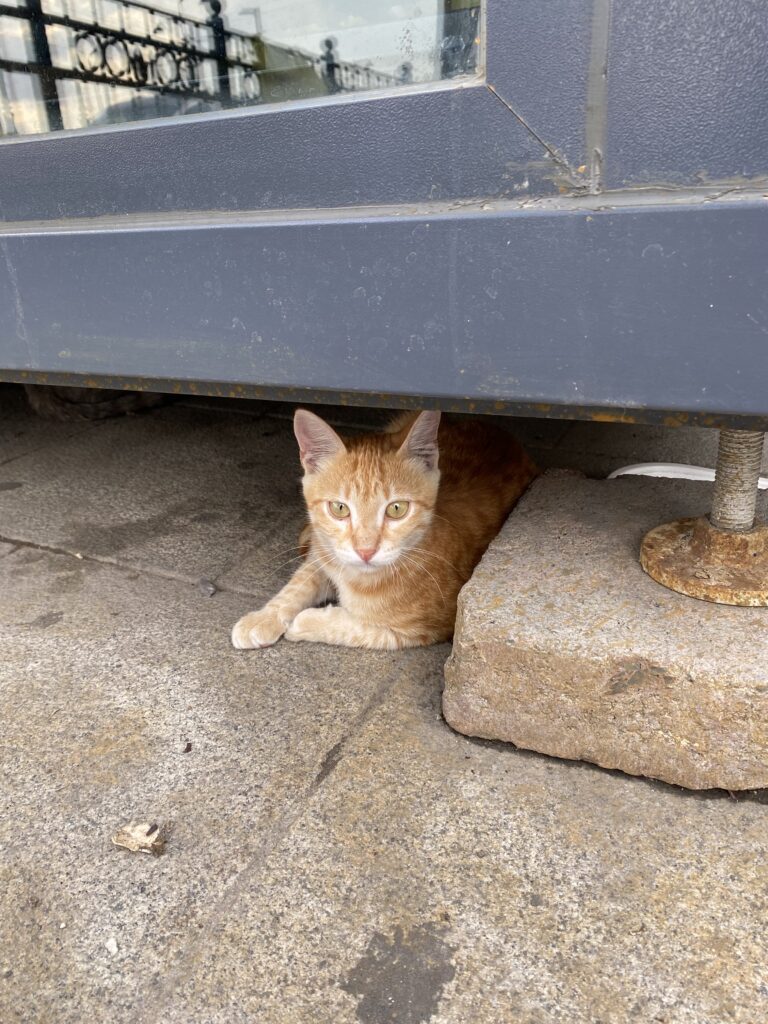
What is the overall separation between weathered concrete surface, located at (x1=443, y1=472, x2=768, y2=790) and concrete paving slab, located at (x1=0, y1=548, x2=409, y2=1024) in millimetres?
370

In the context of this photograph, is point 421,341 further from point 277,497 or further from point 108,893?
point 277,497

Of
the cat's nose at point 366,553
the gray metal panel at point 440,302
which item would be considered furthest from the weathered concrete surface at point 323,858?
the gray metal panel at point 440,302

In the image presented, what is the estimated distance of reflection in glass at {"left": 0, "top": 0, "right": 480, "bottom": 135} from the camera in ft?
4.42

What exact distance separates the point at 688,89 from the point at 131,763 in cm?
160

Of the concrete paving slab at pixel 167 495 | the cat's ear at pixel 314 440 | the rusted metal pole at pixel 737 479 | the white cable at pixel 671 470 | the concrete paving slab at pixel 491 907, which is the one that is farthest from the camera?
the white cable at pixel 671 470

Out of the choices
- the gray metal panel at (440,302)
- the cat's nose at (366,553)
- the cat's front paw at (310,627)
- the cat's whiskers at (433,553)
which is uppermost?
the gray metal panel at (440,302)

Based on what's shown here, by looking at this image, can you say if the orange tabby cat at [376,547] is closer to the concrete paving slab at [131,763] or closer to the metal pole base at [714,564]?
the concrete paving slab at [131,763]

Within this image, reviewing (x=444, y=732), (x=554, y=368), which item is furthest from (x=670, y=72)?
(x=444, y=732)

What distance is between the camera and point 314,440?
1938mm

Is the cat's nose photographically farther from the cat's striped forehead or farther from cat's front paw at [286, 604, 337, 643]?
cat's front paw at [286, 604, 337, 643]

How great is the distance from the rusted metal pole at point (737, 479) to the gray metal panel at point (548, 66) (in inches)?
26.4

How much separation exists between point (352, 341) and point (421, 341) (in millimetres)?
143

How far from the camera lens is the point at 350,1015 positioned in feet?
3.33

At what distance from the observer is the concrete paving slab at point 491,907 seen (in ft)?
3.38
